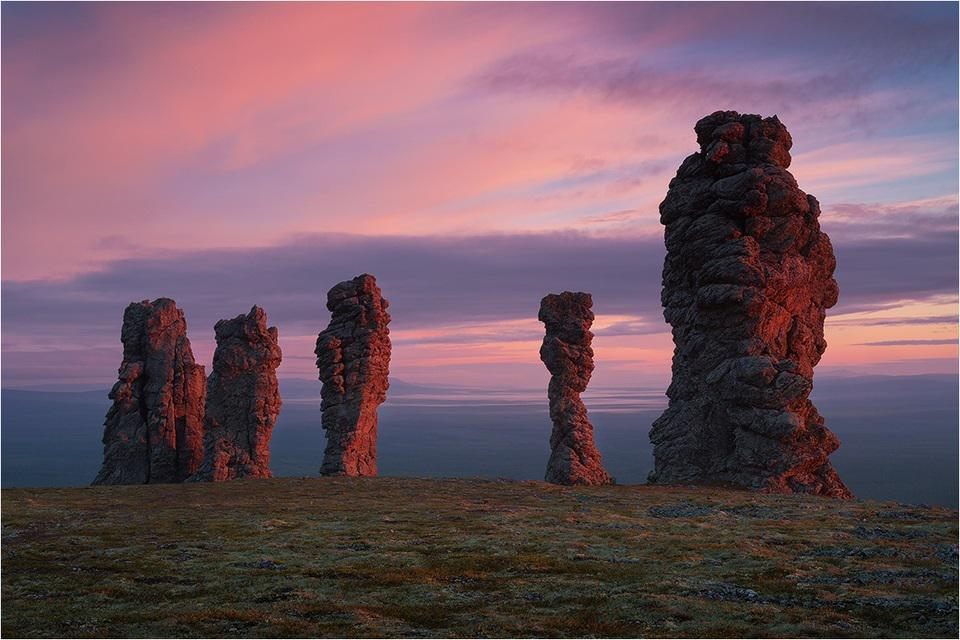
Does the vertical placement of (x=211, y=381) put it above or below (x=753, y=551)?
above

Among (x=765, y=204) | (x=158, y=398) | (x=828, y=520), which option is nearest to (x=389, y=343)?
(x=158, y=398)

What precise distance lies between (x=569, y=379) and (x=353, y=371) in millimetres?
23781

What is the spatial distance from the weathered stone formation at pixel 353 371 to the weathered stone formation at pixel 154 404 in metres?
19.5

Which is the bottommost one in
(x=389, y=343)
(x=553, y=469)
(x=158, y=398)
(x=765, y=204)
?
(x=553, y=469)

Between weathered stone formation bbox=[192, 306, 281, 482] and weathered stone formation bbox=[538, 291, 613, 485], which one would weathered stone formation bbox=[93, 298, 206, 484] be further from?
weathered stone formation bbox=[538, 291, 613, 485]

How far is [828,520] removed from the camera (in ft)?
149

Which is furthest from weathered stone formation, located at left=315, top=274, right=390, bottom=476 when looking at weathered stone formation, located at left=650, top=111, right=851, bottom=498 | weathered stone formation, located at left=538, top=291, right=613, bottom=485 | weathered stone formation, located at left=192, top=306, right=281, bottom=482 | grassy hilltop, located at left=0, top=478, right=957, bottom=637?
grassy hilltop, located at left=0, top=478, right=957, bottom=637

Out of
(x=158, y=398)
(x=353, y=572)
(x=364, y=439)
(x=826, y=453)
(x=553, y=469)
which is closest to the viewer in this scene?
(x=353, y=572)

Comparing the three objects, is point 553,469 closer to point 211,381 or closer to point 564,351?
point 564,351

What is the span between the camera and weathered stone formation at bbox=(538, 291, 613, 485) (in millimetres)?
88500

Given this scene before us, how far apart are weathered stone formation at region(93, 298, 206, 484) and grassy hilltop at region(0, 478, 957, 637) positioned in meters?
47.7

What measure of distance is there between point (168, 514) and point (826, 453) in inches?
1925

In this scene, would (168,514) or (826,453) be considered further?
(826,453)

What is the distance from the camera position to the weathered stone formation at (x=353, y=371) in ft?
312
